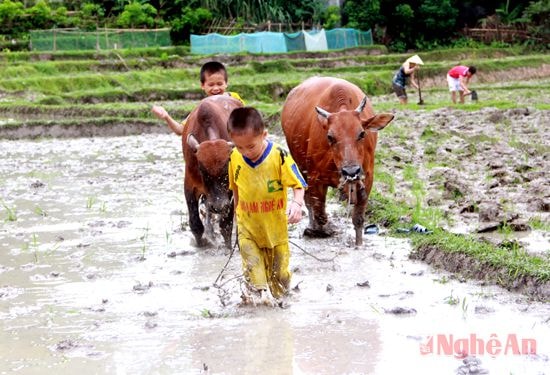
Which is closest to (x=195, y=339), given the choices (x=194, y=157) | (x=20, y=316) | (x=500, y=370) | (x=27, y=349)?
(x=27, y=349)

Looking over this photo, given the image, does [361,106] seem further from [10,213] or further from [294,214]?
[10,213]

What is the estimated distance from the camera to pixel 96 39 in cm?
3862

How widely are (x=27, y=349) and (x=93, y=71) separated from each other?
2742cm

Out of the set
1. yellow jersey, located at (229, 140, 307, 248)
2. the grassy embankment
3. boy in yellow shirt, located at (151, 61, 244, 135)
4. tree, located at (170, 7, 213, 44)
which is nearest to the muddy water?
the grassy embankment

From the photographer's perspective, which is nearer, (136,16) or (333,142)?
(333,142)

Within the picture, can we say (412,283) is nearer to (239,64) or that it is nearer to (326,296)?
(326,296)

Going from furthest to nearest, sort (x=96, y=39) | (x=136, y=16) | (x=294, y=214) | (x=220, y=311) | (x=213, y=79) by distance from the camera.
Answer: (x=136, y=16) < (x=96, y=39) < (x=213, y=79) < (x=220, y=311) < (x=294, y=214)

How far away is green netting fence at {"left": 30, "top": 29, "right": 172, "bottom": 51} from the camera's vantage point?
3738 cm

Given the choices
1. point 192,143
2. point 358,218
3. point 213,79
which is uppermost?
point 213,79

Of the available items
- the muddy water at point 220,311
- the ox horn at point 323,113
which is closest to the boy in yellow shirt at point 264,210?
the muddy water at point 220,311

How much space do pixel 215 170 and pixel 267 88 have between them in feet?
61.7

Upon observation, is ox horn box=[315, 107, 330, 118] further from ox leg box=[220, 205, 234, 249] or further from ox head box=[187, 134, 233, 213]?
ox leg box=[220, 205, 234, 249]

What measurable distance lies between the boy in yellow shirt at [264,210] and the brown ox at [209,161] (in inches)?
43.0

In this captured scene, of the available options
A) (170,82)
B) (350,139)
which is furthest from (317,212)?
(170,82)
